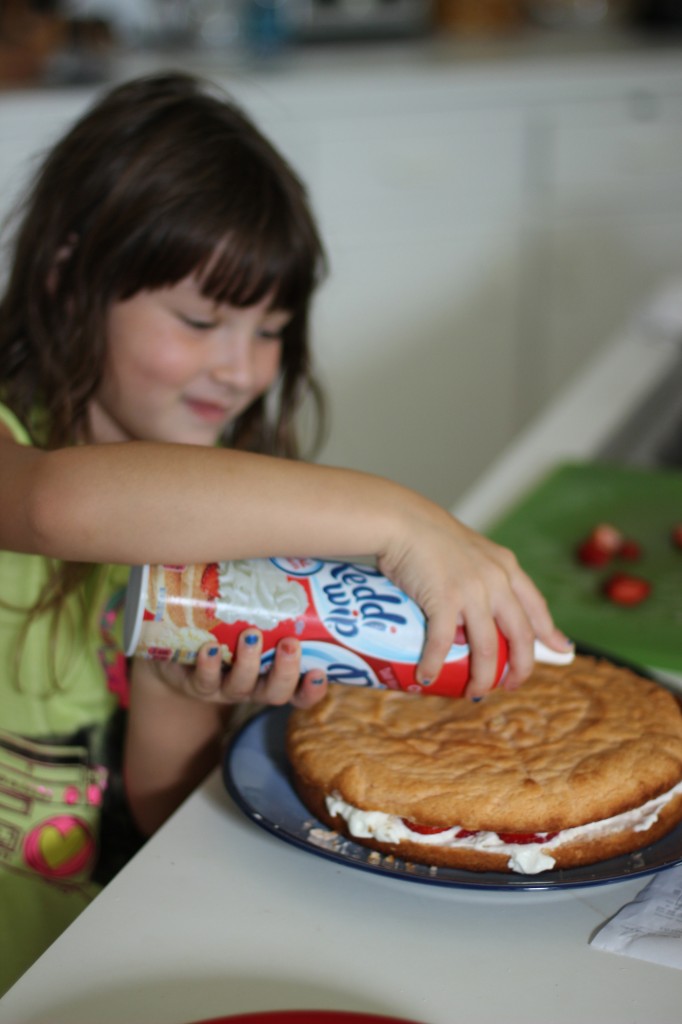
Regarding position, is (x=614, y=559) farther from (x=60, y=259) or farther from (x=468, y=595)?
(x=60, y=259)

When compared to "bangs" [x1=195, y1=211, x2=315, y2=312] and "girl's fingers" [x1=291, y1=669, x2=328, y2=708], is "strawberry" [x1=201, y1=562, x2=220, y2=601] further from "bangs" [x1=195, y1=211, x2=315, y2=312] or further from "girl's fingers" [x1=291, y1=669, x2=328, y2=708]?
"bangs" [x1=195, y1=211, x2=315, y2=312]

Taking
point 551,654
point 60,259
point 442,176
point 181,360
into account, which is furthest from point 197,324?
point 442,176

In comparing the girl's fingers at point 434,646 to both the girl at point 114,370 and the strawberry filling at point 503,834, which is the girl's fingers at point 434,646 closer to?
the strawberry filling at point 503,834

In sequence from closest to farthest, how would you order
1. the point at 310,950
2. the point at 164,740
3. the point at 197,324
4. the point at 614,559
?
the point at 310,950
the point at 164,740
the point at 197,324
the point at 614,559

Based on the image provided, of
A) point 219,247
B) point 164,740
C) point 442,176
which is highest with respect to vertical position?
point 219,247

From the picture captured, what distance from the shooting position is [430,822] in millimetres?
701

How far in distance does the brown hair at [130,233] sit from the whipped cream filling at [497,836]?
0.47 meters

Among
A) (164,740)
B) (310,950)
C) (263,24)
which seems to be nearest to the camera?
(310,950)

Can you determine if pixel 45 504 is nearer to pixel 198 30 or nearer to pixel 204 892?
pixel 204 892

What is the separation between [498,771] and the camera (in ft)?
2.41

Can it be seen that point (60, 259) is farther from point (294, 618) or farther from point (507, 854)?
point (507, 854)

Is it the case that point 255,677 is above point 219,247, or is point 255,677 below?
below

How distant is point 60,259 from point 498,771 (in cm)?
68

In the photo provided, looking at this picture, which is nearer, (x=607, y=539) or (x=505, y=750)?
(x=505, y=750)
